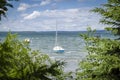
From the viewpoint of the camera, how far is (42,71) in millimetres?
11086

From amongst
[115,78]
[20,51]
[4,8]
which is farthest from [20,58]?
[4,8]

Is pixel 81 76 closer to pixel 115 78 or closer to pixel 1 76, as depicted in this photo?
pixel 115 78

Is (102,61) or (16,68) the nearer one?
(16,68)

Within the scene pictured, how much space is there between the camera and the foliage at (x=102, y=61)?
12.3 metres

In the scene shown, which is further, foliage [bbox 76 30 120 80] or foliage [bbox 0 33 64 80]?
foliage [bbox 76 30 120 80]

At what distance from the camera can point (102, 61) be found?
12922 mm

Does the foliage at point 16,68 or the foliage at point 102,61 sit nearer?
the foliage at point 16,68

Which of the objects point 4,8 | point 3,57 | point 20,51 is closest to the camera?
point 4,8

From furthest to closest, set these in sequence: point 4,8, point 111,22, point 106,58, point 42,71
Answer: point 111,22
point 106,58
point 42,71
point 4,8

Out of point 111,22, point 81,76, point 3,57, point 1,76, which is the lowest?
point 81,76

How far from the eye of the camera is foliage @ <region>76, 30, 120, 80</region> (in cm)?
1232

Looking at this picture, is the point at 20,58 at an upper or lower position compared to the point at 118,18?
lower

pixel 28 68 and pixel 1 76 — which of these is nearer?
pixel 1 76

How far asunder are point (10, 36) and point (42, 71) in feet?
6.67
